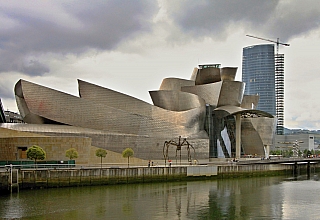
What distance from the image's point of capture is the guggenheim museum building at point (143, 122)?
3822cm

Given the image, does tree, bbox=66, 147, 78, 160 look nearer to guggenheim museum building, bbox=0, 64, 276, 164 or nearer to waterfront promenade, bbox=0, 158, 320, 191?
waterfront promenade, bbox=0, 158, 320, 191

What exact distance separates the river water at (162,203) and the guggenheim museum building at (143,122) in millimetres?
10550

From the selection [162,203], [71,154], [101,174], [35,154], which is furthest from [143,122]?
[162,203]

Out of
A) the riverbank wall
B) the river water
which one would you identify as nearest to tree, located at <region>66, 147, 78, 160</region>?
the riverbank wall

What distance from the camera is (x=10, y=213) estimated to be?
805 inches

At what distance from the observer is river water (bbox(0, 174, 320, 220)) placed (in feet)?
69.0

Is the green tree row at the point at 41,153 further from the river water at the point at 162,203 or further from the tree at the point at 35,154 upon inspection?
the river water at the point at 162,203

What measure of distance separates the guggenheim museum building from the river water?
10.6m

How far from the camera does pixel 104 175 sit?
31.4m

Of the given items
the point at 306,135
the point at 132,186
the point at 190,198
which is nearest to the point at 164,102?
the point at 132,186

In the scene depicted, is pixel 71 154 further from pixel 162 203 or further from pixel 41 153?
pixel 162 203

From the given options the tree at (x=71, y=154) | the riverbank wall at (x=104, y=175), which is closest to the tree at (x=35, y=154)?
the tree at (x=71, y=154)

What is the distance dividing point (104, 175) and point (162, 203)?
816 cm

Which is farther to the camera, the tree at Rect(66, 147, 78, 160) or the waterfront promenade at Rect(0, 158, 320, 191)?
the tree at Rect(66, 147, 78, 160)
